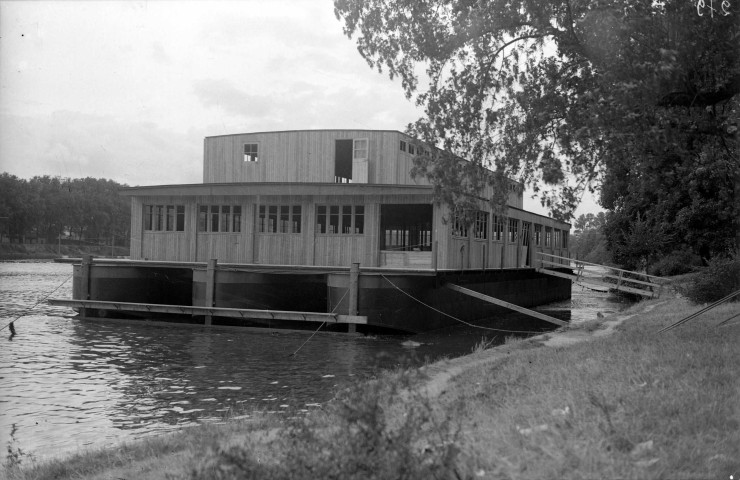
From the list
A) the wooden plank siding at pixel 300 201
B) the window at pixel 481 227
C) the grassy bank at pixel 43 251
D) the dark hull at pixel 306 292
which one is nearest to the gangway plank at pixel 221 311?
the dark hull at pixel 306 292

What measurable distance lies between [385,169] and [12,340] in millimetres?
15993

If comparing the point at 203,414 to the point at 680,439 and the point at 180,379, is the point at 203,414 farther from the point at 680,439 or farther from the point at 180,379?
the point at 680,439

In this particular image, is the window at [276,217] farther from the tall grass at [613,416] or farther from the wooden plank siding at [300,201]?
the tall grass at [613,416]

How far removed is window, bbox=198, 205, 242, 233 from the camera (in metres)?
28.2

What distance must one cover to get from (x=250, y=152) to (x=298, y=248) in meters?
7.72

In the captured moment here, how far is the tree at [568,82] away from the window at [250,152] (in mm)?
17687

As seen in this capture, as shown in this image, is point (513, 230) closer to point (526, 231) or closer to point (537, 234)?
point (526, 231)

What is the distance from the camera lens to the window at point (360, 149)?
101 feet

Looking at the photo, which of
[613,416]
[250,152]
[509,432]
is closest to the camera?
[509,432]

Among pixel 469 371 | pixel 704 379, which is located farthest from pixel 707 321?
pixel 704 379

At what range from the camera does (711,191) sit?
3809cm

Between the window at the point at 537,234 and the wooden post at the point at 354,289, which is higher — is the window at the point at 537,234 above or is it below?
above

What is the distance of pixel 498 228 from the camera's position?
1336 inches

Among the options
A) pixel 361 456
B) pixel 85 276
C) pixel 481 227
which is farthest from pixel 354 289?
pixel 361 456
